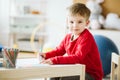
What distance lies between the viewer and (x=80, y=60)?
1297 mm

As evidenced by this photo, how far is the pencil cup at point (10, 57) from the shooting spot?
1.06 m

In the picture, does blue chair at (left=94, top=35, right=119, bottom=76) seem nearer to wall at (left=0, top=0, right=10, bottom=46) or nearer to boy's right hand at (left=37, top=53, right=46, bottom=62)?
boy's right hand at (left=37, top=53, right=46, bottom=62)

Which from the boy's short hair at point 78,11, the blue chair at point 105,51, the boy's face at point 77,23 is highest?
the boy's short hair at point 78,11

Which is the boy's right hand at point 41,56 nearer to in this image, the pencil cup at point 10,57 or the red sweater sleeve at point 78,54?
the red sweater sleeve at point 78,54

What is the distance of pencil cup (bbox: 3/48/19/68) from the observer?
106cm

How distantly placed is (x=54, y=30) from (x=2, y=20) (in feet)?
2.70

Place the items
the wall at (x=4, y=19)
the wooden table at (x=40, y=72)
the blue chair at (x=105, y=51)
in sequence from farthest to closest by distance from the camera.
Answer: the wall at (x=4, y=19), the blue chair at (x=105, y=51), the wooden table at (x=40, y=72)

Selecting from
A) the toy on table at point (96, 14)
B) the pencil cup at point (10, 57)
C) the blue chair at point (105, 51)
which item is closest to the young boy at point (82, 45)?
the pencil cup at point (10, 57)

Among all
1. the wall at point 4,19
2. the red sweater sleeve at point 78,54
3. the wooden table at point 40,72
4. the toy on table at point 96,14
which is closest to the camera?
the wooden table at point 40,72

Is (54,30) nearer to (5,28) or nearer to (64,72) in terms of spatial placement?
(5,28)

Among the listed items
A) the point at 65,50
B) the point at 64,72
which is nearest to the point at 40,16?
the point at 65,50

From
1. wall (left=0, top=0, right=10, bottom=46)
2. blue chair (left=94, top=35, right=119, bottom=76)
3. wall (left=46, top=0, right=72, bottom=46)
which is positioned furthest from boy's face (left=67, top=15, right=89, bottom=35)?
wall (left=0, top=0, right=10, bottom=46)

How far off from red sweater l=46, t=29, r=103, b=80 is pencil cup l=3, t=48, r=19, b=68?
22 centimetres

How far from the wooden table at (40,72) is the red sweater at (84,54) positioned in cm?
9
